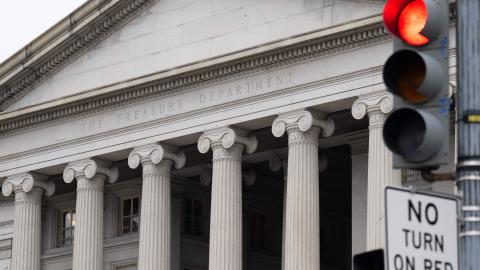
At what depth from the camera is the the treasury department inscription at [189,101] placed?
44.1 m

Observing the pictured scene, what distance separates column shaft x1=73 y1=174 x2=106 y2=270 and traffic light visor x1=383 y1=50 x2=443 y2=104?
126ft

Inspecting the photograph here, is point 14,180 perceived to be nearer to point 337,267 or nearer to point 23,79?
point 23,79

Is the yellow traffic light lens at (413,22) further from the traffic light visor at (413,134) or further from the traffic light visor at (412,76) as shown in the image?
the traffic light visor at (413,134)

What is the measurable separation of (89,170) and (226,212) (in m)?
6.95

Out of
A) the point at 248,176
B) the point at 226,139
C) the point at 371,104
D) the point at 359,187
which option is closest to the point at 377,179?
the point at 371,104

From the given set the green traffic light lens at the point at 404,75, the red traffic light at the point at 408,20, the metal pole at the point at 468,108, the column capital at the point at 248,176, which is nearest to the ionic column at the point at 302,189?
the column capital at the point at 248,176

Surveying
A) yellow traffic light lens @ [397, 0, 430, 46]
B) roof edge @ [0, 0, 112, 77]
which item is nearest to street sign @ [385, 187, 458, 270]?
yellow traffic light lens @ [397, 0, 430, 46]

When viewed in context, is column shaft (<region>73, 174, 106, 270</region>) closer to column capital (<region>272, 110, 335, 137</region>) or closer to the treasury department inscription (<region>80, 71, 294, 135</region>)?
the treasury department inscription (<region>80, 71, 294, 135</region>)

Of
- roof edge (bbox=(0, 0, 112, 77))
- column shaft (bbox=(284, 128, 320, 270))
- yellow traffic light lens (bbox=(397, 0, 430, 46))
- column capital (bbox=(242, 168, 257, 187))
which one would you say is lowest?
yellow traffic light lens (bbox=(397, 0, 430, 46))

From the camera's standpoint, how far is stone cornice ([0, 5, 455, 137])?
4150 centimetres

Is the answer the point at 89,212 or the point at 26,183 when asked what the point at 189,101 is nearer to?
the point at 89,212

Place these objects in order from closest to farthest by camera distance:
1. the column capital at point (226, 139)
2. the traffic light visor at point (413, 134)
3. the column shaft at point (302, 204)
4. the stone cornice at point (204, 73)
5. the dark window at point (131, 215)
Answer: the traffic light visor at point (413, 134)
the stone cornice at point (204, 73)
the column shaft at point (302, 204)
the column capital at point (226, 139)
the dark window at point (131, 215)

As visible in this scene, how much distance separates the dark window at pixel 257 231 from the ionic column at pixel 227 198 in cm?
1041

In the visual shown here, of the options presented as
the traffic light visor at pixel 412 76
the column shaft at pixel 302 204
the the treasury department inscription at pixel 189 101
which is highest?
the the treasury department inscription at pixel 189 101
